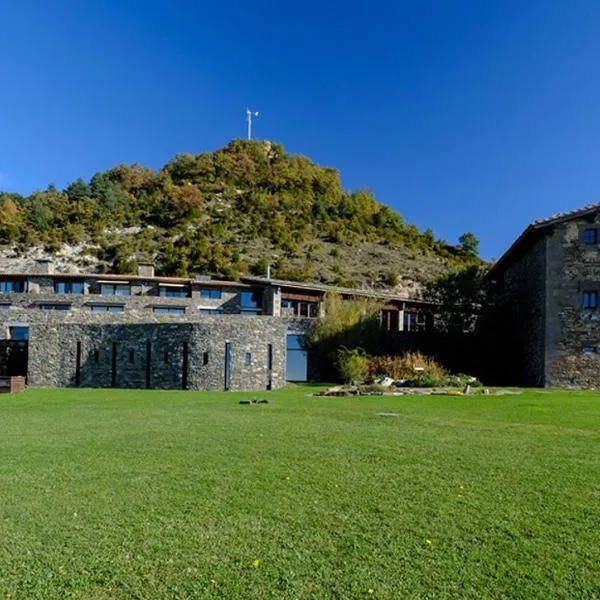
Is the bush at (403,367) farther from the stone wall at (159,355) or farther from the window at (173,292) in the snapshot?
the window at (173,292)

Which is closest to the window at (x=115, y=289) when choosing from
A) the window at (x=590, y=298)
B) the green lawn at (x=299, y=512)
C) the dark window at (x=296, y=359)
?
the dark window at (x=296, y=359)

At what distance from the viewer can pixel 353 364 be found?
2791 centimetres

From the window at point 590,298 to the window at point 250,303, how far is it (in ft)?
75.1

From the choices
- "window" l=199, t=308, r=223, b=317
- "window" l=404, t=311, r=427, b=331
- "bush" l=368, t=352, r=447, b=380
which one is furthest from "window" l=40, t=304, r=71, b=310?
"window" l=404, t=311, r=427, b=331

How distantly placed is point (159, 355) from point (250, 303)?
1788 cm

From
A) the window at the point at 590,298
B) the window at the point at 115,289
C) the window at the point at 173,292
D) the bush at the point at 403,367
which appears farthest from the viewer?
the window at the point at 173,292

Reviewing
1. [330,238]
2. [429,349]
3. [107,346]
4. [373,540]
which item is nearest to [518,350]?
[429,349]

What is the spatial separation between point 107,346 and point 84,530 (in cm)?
2163

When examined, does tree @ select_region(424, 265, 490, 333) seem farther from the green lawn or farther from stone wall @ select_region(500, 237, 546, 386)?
the green lawn

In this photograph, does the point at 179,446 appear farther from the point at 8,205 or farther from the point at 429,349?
the point at 8,205

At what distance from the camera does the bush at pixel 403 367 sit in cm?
2622

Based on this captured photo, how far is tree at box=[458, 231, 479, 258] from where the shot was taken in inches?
2753

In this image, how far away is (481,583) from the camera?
4395 mm

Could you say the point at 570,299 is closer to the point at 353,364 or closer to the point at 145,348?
the point at 353,364
